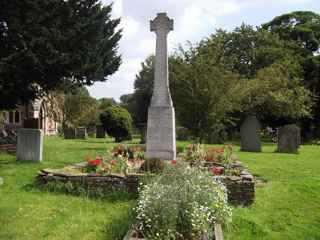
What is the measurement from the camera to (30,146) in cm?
1322

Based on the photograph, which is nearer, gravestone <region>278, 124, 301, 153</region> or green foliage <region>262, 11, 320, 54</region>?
gravestone <region>278, 124, 301, 153</region>

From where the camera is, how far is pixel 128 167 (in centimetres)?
979

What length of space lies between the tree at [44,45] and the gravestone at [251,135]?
8392 millimetres

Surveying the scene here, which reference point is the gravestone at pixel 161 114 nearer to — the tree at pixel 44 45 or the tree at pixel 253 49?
the tree at pixel 44 45

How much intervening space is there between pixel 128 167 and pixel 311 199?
404 cm

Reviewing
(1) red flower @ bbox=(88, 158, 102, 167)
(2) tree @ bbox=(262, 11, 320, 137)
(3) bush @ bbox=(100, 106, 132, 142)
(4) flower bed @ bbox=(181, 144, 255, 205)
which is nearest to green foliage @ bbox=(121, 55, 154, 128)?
(2) tree @ bbox=(262, 11, 320, 137)

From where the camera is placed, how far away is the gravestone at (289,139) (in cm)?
2186

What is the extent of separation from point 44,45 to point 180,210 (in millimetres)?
11166

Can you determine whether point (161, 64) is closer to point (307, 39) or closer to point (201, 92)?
point (201, 92)

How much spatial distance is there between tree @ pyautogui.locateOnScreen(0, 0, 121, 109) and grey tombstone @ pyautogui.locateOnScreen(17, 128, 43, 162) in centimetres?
280

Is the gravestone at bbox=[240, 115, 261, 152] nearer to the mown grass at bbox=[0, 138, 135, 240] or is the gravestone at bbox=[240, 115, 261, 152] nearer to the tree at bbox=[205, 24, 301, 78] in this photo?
the mown grass at bbox=[0, 138, 135, 240]

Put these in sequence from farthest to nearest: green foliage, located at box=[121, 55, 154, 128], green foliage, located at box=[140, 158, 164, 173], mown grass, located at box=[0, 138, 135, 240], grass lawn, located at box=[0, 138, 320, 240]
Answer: green foliage, located at box=[121, 55, 154, 128] → green foliage, located at box=[140, 158, 164, 173] → grass lawn, located at box=[0, 138, 320, 240] → mown grass, located at box=[0, 138, 135, 240]

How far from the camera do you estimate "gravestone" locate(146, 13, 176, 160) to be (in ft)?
42.3

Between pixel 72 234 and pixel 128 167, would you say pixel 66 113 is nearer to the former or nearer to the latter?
pixel 128 167
